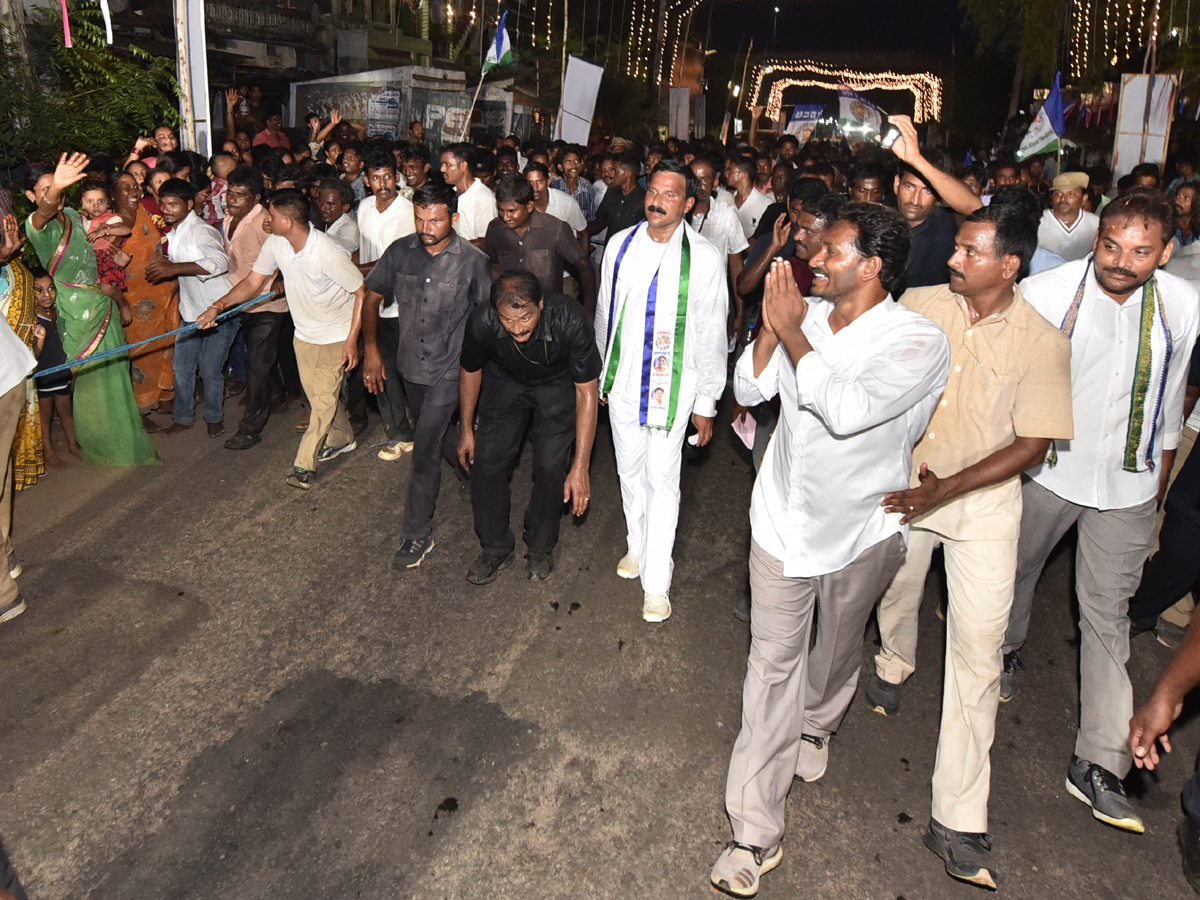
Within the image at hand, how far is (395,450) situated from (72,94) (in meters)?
5.64

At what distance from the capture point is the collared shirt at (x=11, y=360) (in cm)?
433

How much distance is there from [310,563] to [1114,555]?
12.6 feet

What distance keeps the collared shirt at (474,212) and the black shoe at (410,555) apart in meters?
3.17

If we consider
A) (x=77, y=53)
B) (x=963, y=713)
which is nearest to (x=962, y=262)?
(x=963, y=713)

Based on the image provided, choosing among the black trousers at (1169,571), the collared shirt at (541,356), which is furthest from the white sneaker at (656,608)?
the black trousers at (1169,571)

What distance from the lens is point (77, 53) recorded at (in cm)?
930

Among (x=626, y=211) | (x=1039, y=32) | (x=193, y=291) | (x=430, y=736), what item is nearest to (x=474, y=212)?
(x=626, y=211)

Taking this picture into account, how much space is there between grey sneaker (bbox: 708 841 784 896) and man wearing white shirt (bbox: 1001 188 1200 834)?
134cm

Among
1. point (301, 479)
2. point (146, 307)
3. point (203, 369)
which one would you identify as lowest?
point (301, 479)

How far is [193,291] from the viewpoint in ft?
23.4

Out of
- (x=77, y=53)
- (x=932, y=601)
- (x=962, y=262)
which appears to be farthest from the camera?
(x=77, y=53)

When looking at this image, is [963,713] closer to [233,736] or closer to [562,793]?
[562,793]

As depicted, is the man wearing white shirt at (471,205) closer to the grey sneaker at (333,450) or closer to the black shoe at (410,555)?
the grey sneaker at (333,450)

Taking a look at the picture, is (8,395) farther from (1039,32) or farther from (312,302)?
(1039,32)
